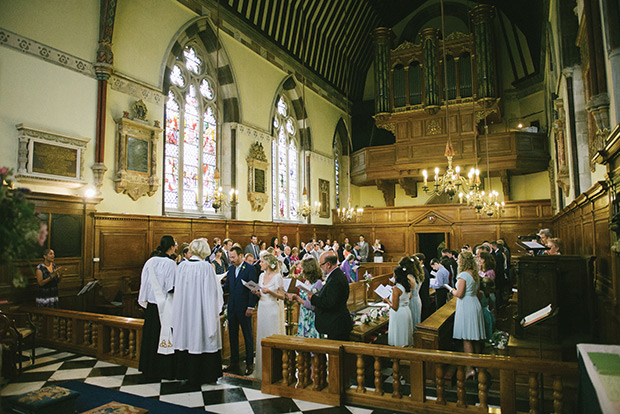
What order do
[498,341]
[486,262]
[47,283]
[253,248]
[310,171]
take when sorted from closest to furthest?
Result: [498,341], [486,262], [47,283], [253,248], [310,171]

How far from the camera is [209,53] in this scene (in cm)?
1172

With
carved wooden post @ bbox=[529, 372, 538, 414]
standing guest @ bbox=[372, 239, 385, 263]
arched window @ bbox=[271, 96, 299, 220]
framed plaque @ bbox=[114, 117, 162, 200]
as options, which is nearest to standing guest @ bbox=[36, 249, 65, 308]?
framed plaque @ bbox=[114, 117, 162, 200]

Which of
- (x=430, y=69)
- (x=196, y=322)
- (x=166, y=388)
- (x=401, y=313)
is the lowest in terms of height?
(x=166, y=388)

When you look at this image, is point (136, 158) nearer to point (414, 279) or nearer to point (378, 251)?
point (414, 279)

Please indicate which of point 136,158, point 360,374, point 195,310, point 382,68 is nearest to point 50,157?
point 136,158

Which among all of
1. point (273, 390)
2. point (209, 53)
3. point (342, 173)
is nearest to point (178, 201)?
point (209, 53)

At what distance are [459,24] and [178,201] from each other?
15.4 m

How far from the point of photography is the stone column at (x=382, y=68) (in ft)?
54.1

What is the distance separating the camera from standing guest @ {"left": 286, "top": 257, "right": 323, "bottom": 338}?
418 centimetres

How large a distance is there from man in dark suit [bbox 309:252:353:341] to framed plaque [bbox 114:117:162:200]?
6240 mm

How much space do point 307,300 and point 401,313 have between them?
4.41 ft

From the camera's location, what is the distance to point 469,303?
4.63 metres

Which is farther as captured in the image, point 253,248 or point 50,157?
point 253,248

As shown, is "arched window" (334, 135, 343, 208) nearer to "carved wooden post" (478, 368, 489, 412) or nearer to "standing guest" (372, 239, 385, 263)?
"standing guest" (372, 239, 385, 263)
